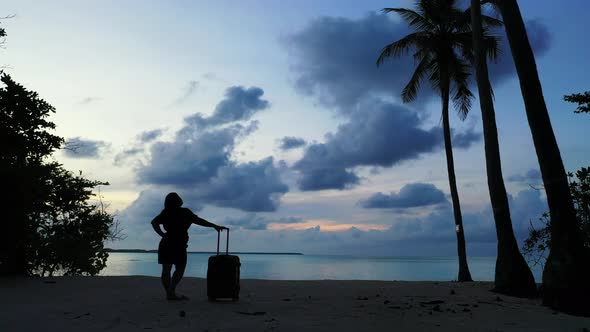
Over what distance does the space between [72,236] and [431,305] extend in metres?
11.4

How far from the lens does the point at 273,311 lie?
7250mm

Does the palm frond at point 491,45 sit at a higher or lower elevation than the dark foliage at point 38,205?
higher

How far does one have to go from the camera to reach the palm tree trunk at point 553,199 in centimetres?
809

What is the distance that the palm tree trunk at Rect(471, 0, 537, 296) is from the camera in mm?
10320

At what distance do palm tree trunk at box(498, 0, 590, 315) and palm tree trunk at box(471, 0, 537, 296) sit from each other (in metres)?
1.77

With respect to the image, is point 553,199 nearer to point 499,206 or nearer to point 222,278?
point 499,206

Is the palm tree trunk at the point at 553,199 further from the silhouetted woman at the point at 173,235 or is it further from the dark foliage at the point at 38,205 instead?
the dark foliage at the point at 38,205

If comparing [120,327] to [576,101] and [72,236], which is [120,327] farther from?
[576,101]

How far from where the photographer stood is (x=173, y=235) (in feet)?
27.2

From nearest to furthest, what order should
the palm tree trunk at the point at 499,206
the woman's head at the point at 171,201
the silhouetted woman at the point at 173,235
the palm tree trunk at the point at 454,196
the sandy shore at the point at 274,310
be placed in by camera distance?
the sandy shore at the point at 274,310
the silhouetted woman at the point at 173,235
the woman's head at the point at 171,201
the palm tree trunk at the point at 499,206
the palm tree trunk at the point at 454,196

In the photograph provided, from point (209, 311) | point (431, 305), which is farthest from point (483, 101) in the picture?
point (209, 311)

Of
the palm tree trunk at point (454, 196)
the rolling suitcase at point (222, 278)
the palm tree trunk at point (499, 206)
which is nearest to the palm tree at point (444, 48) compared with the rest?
the palm tree trunk at point (454, 196)

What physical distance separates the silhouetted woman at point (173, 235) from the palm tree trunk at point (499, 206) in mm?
6945

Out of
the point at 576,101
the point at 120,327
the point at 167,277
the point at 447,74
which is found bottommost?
the point at 120,327
